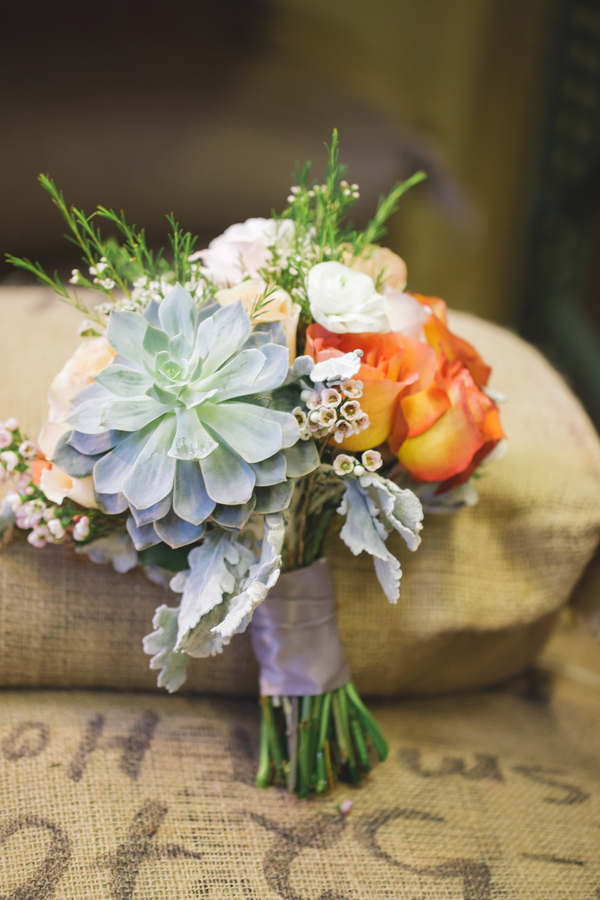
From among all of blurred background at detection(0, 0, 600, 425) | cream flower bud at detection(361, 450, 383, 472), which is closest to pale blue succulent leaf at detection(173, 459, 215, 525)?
cream flower bud at detection(361, 450, 383, 472)

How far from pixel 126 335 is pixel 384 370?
0.60ft

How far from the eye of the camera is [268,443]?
41cm

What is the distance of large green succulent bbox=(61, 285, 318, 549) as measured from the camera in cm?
41

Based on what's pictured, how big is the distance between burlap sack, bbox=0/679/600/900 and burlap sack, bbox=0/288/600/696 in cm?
5

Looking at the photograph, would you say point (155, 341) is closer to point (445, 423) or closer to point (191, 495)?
point (191, 495)

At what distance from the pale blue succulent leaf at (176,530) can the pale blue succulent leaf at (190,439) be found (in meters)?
0.06

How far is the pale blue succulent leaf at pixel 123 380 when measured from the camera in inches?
16.5

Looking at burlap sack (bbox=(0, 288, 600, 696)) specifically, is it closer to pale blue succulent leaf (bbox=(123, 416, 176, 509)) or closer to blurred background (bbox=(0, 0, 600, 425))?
pale blue succulent leaf (bbox=(123, 416, 176, 509))

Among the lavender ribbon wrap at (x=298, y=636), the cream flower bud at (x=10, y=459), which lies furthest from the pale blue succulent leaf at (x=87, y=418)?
the lavender ribbon wrap at (x=298, y=636)

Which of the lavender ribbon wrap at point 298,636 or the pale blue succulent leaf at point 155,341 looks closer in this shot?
the pale blue succulent leaf at point 155,341

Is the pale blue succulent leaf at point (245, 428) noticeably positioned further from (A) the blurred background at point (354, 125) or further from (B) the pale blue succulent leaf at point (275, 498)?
(A) the blurred background at point (354, 125)

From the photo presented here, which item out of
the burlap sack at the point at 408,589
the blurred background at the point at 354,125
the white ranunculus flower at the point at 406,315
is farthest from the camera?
the blurred background at the point at 354,125

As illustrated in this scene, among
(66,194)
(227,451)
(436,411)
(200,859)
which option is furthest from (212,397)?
(66,194)

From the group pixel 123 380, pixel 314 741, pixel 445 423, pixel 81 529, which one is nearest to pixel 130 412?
pixel 123 380
